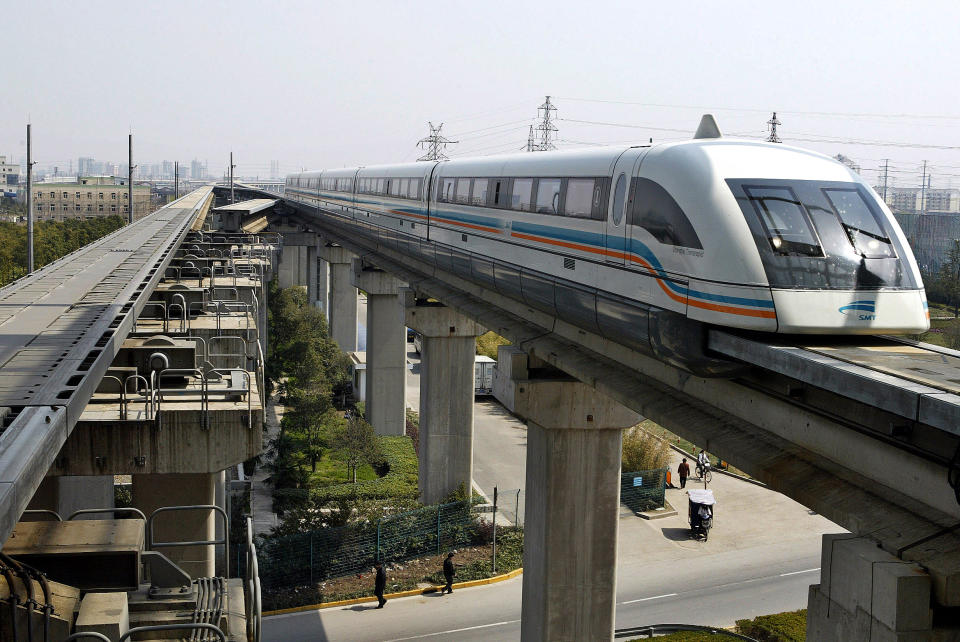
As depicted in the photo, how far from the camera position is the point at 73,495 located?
16406 mm

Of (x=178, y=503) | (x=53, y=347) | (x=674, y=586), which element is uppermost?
(x=53, y=347)

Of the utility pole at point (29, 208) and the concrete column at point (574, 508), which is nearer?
the concrete column at point (574, 508)

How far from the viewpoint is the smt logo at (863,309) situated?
33.2 feet

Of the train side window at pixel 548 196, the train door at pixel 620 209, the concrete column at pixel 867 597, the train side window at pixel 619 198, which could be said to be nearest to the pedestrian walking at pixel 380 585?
the train side window at pixel 548 196

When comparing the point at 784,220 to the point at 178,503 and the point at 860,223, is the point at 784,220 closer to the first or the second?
the point at 860,223

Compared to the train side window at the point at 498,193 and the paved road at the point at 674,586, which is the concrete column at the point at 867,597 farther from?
the paved road at the point at 674,586

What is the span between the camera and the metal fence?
2362 cm

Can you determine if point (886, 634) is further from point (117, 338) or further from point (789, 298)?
point (117, 338)

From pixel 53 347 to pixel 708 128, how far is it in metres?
8.50

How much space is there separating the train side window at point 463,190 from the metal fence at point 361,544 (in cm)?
864

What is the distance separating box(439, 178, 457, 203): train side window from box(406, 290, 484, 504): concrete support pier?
Answer: 6524mm

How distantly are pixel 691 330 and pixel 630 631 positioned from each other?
11.5 m

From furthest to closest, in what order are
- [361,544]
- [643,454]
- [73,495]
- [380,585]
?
[643,454]
[361,544]
[380,585]
[73,495]

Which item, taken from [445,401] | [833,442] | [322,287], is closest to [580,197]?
[833,442]
